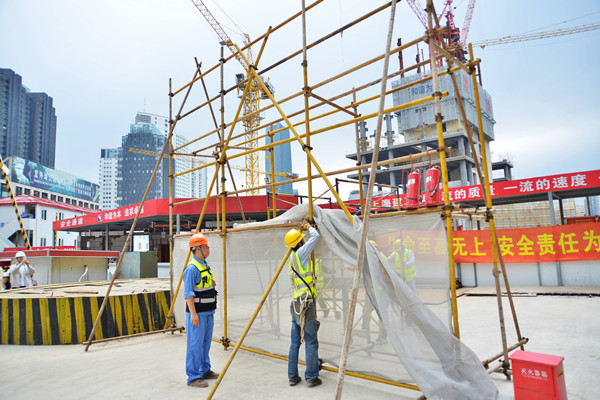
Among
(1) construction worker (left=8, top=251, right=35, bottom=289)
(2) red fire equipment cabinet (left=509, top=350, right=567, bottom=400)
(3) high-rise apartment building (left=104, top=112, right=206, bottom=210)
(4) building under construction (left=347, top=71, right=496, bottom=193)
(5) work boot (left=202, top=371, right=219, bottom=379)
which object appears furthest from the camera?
(3) high-rise apartment building (left=104, top=112, right=206, bottom=210)

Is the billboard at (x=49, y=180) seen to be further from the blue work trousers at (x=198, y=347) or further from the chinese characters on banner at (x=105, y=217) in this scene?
the blue work trousers at (x=198, y=347)

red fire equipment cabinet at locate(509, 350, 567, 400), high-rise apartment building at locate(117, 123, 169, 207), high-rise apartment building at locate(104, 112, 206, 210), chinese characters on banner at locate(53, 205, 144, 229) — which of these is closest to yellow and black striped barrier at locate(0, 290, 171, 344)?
red fire equipment cabinet at locate(509, 350, 567, 400)

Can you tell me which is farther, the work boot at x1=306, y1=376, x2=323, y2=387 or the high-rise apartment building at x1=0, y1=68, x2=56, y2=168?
the high-rise apartment building at x1=0, y1=68, x2=56, y2=168

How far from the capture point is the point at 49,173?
3137 inches

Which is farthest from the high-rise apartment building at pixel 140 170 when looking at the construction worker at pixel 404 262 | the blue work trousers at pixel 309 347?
the construction worker at pixel 404 262

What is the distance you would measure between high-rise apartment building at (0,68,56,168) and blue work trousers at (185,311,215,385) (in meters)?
118

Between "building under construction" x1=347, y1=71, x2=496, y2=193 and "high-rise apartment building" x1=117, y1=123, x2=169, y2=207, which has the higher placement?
Answer: "high-rise apartment building" x1=117, y1=123, x2=169, y2=207

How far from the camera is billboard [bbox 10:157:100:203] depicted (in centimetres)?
6938

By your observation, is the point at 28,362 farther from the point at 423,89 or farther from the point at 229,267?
the point at 423,89

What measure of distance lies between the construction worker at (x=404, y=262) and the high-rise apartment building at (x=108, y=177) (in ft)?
553

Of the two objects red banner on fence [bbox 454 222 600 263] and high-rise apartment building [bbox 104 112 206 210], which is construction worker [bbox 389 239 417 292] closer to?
red banner on fence [bbox 454 222 600 263]

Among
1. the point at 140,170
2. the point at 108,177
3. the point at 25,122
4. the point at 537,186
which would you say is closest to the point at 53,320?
the point at 537,186

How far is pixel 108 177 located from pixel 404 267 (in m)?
178

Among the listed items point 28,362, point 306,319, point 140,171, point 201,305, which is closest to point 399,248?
point 306,319
